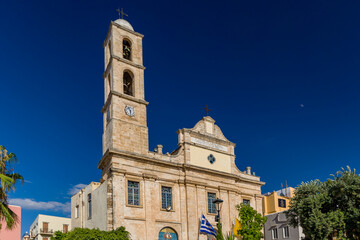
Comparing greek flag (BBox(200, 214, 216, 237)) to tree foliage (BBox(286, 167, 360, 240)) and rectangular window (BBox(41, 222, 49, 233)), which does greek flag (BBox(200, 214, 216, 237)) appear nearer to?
tree foliage (BBox(286, 167, 360, 240))

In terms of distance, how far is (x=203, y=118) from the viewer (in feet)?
112

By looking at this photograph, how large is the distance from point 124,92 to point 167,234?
459 inches

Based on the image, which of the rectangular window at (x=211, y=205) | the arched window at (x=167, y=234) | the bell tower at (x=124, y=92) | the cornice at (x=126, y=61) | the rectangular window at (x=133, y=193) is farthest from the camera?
the rectangular window at (x=211, y=205)

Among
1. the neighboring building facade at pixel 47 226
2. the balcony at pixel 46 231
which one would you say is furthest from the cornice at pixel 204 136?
the balcony at pixel 46 231

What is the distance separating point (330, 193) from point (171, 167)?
12.1 metres

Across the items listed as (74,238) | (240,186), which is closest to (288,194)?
(240,186)

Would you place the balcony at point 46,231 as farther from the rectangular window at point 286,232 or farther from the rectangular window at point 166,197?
the rectangular window at point 286,232

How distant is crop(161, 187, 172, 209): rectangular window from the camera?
97.0ft

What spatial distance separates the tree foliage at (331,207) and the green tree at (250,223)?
618 cm

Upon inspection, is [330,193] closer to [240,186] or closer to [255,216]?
[255,216]

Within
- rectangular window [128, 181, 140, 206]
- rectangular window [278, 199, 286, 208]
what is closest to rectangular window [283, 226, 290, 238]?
rectangular window [278, 199, 286, 208]

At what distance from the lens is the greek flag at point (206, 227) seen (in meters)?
29.0

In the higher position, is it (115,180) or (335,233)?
(115,180)

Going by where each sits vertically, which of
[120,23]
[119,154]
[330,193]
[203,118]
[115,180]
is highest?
[120,23]
